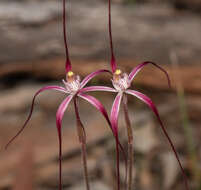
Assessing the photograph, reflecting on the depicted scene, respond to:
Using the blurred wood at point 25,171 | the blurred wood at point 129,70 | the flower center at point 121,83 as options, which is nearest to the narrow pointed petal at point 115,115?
the flower center at point 121,83

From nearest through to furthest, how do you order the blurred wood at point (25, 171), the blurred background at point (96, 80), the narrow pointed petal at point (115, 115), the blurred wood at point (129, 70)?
1. the narrow pointed petal at point (115, 115)
2. the blurred wood at point (25, 171)
3. the blurred background at point (96, 80)
4. the blurred wood at point (129, 70)

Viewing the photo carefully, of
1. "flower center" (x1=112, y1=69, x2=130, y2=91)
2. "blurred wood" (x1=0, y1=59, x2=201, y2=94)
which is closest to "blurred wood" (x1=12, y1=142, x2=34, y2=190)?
"blurred wood" (x1=0, y1=59, x2=201, y2=94)

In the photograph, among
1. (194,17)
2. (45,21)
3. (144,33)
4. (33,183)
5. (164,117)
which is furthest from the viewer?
(164,117)

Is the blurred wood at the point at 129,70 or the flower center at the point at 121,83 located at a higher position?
the flower center at the point at 121,83

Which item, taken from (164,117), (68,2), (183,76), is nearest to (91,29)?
(68,2)

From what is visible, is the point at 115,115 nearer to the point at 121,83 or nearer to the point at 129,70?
the point at 121,83

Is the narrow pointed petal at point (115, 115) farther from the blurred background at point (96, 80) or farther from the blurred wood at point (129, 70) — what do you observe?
the blurred wood at point (129, 70)

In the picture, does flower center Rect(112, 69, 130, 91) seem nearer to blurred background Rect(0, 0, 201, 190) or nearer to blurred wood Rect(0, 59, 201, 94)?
blurred background Rect(0, 0, 201, 190)

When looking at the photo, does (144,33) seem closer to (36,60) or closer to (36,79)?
(36,60)
